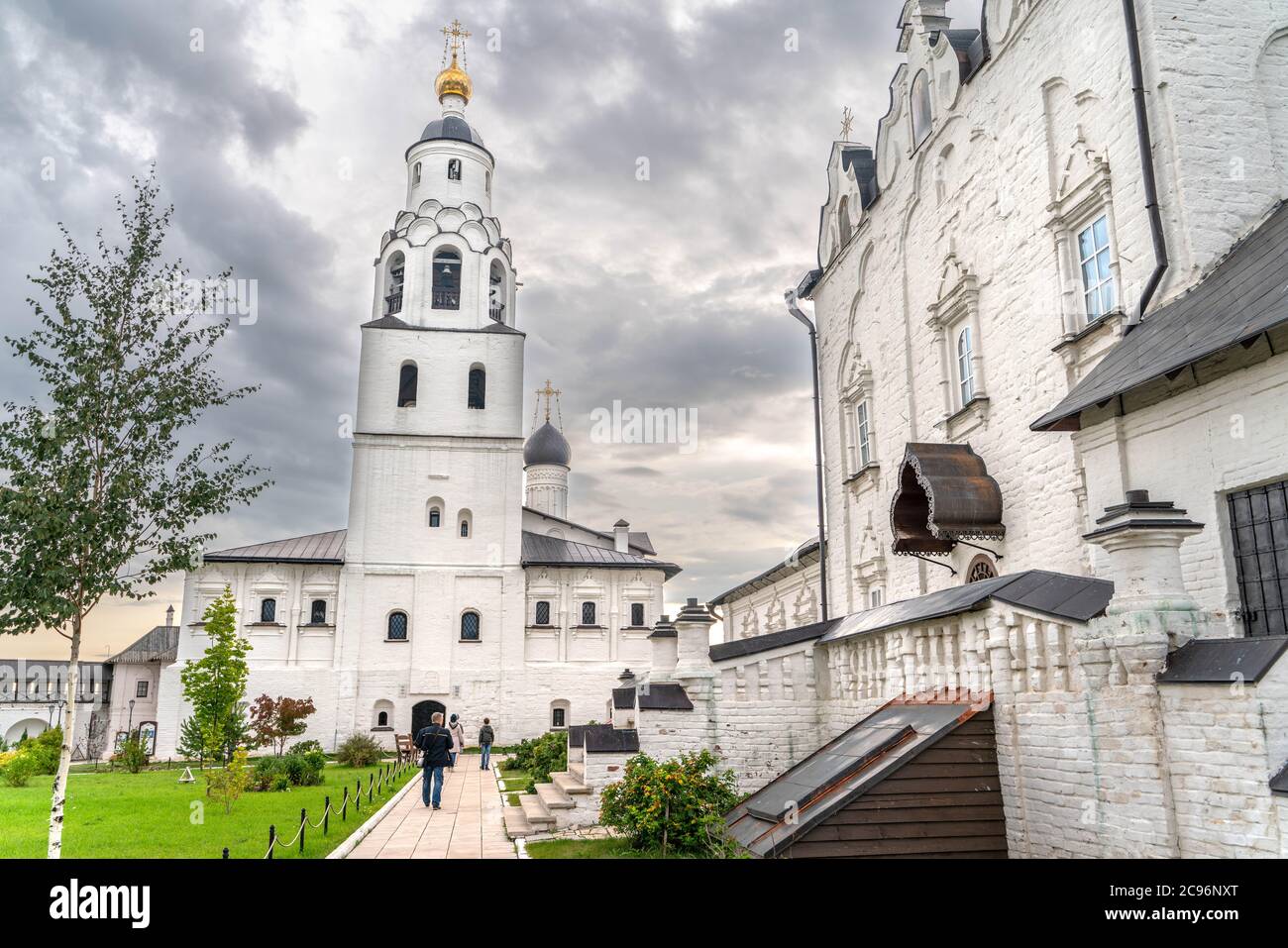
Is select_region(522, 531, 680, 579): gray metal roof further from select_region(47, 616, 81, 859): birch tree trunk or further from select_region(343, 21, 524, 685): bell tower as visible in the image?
select_region(47, 616, 81, 859): birch tree trunk

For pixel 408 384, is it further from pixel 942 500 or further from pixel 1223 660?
pixel 1223 660

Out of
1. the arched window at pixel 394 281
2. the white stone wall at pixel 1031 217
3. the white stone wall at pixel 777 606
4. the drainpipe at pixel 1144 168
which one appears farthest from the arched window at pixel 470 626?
the drainpipe at pixel 1144 168

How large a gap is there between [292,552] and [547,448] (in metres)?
20.1

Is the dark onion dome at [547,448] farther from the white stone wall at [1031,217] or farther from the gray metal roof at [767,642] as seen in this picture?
the gray metal roof at [767,642]

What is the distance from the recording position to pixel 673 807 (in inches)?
375

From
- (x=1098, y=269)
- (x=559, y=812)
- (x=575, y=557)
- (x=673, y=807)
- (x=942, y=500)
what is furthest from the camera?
(x=575, y=557)

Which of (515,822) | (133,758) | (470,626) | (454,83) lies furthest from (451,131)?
(515,822)

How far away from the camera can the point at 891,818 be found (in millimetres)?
7328

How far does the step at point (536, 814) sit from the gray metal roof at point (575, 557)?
22.6 metres

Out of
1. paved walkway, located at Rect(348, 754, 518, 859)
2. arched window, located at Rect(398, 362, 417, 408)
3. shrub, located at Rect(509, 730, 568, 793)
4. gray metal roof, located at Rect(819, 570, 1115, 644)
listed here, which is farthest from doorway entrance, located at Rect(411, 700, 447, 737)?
gray metal roof, located at Rect(819, 570, 1115, 644)

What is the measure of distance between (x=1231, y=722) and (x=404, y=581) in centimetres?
3326

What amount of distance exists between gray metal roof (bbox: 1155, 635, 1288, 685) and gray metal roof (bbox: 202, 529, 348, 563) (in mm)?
33320

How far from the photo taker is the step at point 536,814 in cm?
1216
